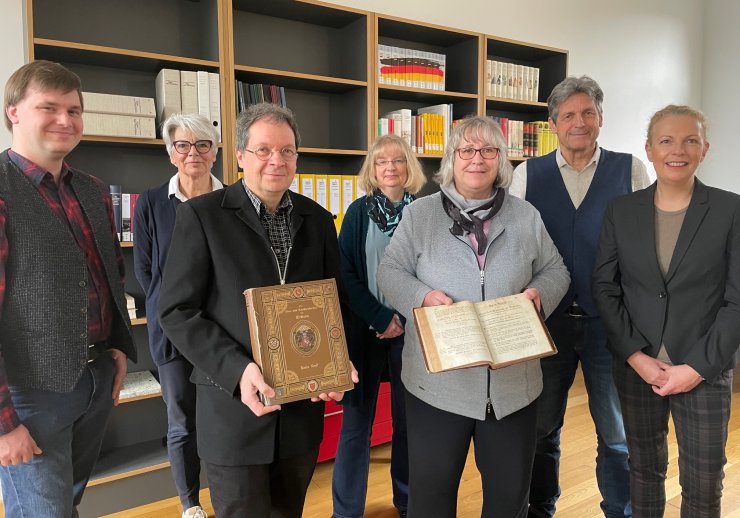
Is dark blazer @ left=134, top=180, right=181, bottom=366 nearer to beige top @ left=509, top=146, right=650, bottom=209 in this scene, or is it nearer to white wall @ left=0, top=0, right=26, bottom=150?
white wall @ left=0, top=0, right=26, bottom=150

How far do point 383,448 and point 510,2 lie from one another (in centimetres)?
355

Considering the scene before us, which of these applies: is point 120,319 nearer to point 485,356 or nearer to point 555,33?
point 485,356

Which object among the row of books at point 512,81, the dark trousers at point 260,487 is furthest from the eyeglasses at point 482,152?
the row of books at point 512,81

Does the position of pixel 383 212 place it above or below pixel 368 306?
above

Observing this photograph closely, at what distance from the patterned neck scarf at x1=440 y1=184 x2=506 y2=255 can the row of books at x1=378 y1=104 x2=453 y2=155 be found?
2017 millimetres

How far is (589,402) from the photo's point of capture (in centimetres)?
220

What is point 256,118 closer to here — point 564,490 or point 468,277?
point 468,277

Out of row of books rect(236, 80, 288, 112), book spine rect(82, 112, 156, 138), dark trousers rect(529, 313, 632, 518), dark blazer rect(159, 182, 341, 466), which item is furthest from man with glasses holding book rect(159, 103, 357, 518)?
row of books rect(236, 80, 288, 112)

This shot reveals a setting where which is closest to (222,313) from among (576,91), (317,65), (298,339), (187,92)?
(298,339)

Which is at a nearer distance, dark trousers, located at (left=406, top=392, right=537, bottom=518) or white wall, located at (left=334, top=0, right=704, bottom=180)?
dark trousers, located at (left=406, top=392, right=537, bottom=518)

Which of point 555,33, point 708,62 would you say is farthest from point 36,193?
point 708,62

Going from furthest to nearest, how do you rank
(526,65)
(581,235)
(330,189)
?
(526,65) < (330,189) < (581,235)

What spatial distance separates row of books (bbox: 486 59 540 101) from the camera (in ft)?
13.1

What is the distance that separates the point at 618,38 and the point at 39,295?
5378mm
